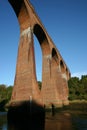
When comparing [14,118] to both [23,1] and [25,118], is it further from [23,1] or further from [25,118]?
[23,1]

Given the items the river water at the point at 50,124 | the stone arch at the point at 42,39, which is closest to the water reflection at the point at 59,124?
the river water at the point at 50,124

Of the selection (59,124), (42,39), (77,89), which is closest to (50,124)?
(59,124)

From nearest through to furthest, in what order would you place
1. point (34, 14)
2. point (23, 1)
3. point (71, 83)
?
point (23, 1) < point (34, 14) < point (71, 83)

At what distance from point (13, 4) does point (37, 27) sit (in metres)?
5.21

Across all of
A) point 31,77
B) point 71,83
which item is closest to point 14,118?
point 31,77

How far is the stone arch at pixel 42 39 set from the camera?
77.5 feet

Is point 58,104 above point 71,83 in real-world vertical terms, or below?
below

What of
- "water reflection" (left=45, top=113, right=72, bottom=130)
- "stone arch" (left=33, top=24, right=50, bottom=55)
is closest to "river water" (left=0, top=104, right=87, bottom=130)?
"water reflection" (left=45, top=113, right=72, bottom=130)

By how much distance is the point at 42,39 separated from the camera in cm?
2611

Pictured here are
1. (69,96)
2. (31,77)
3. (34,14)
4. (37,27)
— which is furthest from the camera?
(69,96)

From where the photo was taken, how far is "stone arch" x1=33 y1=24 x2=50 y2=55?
930 inches

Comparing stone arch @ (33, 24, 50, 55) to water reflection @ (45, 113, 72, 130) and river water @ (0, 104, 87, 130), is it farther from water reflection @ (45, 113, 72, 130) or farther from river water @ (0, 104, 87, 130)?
water reflection @ (45, 113, 72, 130)

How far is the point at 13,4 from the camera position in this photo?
18.2 m

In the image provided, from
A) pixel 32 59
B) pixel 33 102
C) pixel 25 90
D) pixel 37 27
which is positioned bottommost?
pixel 33 102
